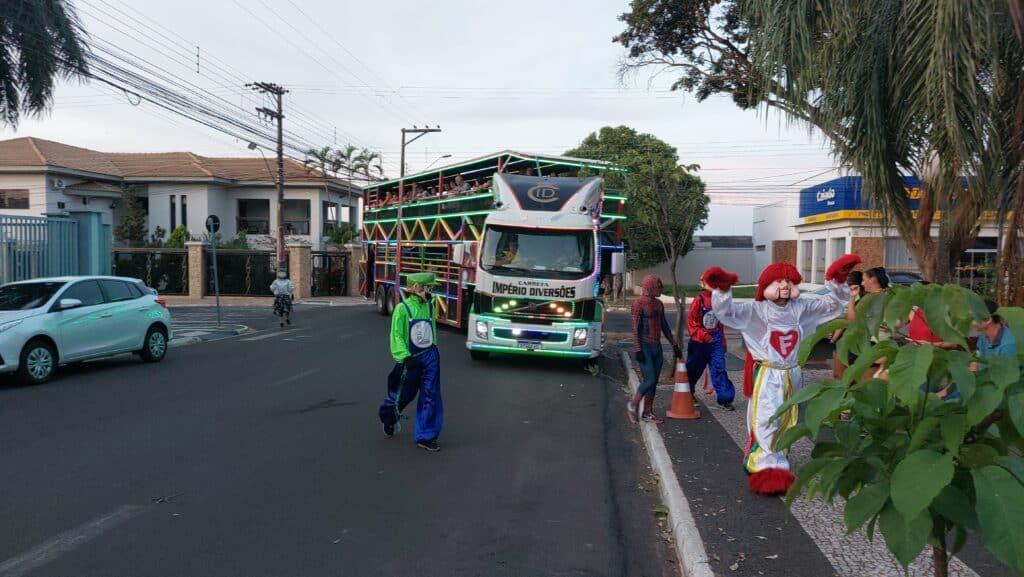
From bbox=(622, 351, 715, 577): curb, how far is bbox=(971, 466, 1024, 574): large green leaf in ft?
8.50

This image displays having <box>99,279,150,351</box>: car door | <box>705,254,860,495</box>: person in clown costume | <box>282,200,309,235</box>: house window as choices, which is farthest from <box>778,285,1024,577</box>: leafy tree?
<box>282,200,309,235</box>: house window

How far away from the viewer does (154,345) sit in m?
14.3

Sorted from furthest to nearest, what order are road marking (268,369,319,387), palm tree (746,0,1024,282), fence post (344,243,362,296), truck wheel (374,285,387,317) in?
fence post (344,243,362,296), truck wheel (374,285,387,317), road marking (268,369,319,387), palm tree (746,0,1024,282)

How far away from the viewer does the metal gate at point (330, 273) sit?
39.1 m

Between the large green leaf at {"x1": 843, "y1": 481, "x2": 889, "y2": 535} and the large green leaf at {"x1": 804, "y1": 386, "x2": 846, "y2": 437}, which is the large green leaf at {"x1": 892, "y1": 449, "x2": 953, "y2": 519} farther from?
the large green leaf at {"x1": 804, "y1": 386, "x2": 846, "y2": 437}

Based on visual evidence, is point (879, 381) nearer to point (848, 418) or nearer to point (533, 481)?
point (848, 418)

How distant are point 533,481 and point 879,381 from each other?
185 inches

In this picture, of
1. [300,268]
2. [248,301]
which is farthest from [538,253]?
[300,268]

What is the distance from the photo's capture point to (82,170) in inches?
1544

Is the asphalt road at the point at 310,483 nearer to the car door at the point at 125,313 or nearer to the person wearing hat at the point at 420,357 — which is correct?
the person wearing hat at the point at 420,357

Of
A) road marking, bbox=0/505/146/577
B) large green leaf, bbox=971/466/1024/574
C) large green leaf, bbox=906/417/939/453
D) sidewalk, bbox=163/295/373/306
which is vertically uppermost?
large green leaf, bbox=906/417/939/453

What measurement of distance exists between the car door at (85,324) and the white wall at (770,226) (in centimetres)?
3605

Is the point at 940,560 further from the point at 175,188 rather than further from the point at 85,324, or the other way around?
the point at 175,188

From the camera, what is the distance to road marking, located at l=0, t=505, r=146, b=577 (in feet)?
15.4
